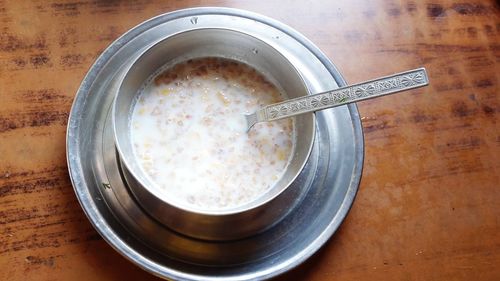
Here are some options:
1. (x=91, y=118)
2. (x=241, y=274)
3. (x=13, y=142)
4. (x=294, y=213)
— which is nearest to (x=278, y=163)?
(x=294, y=213)

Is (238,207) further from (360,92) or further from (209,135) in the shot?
(360,92)

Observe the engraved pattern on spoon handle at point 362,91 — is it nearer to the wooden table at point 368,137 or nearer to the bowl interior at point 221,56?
the bowl interior at point 221,56

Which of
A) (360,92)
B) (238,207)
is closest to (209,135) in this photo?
(238,207)

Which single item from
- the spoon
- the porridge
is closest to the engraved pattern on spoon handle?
the spoon

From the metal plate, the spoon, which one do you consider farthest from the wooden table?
the spoon

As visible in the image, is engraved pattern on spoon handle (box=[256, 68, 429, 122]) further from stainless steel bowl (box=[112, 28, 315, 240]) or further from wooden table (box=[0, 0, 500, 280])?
wooden table (box=[0, 0, 500, 280])

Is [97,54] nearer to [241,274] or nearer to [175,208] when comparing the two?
[175,208]
